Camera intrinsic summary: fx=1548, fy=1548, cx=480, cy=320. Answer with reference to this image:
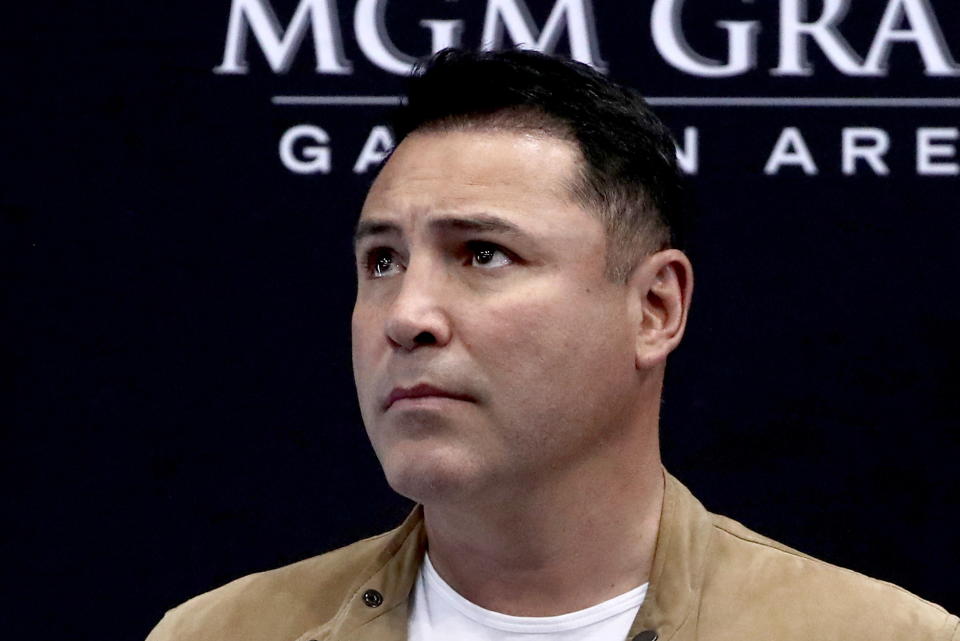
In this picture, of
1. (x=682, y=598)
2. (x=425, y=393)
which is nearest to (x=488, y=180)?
(x=425, y=393)

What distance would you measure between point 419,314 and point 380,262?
192 mm

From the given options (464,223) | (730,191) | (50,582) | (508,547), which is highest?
(464,223)

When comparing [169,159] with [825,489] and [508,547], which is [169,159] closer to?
[508,547]

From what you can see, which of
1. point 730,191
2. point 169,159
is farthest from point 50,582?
point 730,191

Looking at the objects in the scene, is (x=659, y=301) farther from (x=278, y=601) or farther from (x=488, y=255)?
(x=278, y=601)

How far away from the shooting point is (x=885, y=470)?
2.48 m

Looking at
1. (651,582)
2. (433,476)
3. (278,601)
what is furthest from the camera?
(278,601)

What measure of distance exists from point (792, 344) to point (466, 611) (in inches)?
30.9

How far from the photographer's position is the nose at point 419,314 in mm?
1862

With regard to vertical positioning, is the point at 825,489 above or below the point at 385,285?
below

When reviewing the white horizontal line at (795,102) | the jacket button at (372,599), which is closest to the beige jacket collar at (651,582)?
the jacket button at (372,599)

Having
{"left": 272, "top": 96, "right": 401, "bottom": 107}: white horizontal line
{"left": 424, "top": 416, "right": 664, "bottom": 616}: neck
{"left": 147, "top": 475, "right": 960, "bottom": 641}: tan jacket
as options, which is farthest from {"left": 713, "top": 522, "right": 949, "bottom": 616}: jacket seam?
{"left": 272, "top": 96, "right": 401, "bottom": 107}: white horizontal line

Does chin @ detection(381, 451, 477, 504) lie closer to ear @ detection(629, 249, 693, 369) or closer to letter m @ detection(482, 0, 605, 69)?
ear @ detection(629, 249, 693, 369)

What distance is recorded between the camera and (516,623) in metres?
1.98
